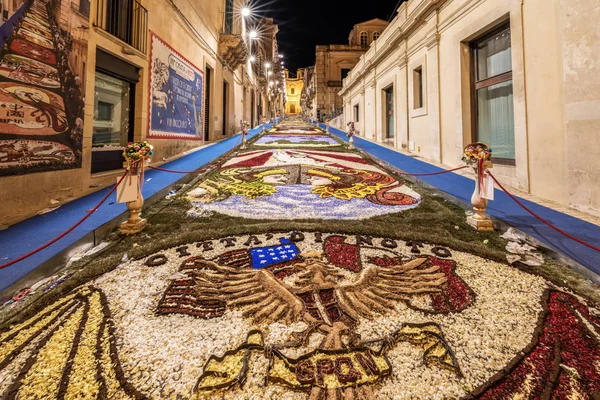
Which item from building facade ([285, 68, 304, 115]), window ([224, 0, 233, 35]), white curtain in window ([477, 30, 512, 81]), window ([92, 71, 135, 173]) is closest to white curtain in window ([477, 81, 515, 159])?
white curtain in window ([477, 30, 512, 81])

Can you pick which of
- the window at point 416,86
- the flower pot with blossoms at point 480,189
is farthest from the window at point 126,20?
the window at point 416,86

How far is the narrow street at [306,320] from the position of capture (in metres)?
1.22

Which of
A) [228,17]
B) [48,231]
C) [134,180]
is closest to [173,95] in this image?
[134,180]

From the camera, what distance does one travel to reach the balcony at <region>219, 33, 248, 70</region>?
45.3 ft

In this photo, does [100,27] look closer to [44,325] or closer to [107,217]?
[107,217]

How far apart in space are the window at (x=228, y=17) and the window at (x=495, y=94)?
13656mm

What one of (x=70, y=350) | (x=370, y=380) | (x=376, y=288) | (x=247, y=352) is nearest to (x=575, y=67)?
(x=376, y=288)

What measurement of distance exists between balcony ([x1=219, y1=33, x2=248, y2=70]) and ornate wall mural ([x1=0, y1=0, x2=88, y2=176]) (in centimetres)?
1053

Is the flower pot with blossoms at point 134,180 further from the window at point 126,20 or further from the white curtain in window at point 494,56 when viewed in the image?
the white curtain in window at point 494,56

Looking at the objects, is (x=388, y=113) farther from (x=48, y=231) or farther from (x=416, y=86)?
(x=48, y=231)

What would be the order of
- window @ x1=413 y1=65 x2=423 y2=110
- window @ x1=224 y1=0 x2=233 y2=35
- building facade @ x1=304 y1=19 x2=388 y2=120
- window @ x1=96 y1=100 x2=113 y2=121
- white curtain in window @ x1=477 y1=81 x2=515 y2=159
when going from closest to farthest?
1. white curtain in window @ x1=477 y1=81 x2=515 y2=159
2. window @ x1=96 y1=100 x2=113 y2=121
3. window @ x1=413 y1=65 x2=423 y2=110
4. window @ x1=224 y1=0 x2=233 y2=35
5. building facade @ x1=304 y1=19 x2=388 y2=120

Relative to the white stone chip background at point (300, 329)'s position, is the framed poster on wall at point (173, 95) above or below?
above

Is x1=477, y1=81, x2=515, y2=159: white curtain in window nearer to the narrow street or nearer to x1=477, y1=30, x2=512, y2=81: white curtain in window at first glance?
x1=477, y1=30, x2=512, y2=81: white curtain in window

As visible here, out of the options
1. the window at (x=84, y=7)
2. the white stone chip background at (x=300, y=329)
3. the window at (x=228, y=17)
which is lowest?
the white stone chip background at (x=300, y=329)
